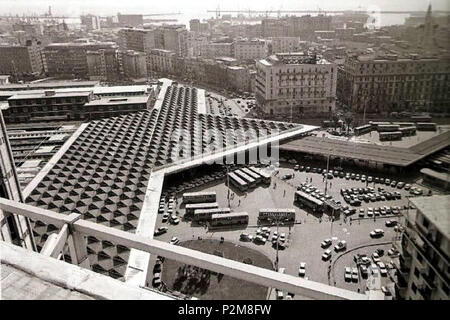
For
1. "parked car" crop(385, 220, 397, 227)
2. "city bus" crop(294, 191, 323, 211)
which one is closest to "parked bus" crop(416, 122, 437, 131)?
"parked car" crop(385, 220, 397, 227)

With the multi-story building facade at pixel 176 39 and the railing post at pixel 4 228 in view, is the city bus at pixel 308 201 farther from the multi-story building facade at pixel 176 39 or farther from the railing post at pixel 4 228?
the multi-story building facade at pixel 176 39

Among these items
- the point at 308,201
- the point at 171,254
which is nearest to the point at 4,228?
the point at 171,254

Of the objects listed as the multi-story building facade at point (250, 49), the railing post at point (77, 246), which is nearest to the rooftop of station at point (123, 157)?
the railing post at point (77, 246)

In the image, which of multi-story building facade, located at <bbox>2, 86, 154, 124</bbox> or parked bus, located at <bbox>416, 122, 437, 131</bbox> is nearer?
multi-story building facade, located at <bbox>2, 86, 154, 124</bbox>

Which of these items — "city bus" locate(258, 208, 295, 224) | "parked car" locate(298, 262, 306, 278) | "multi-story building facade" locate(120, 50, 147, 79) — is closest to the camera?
"parked car" locate(298, 262, 306, 278)

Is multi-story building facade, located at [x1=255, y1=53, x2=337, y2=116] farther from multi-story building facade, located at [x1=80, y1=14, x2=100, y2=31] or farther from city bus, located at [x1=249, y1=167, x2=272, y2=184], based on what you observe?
multi-story building facade, located at [x1=80, y1=14, x2=100, y2=31]
